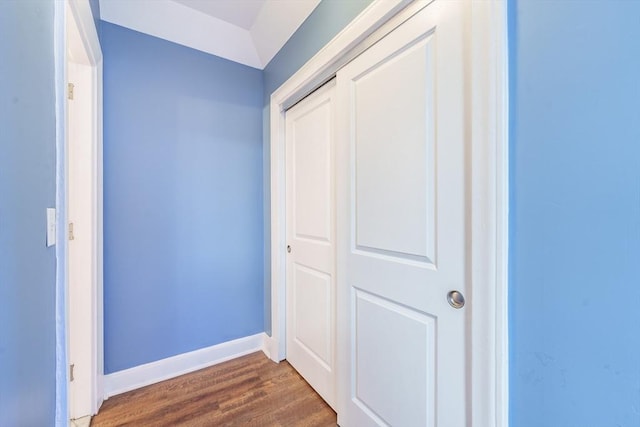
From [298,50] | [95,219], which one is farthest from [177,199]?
[298,50]

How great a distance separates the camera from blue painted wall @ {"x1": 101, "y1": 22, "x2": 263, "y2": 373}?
5.79ft

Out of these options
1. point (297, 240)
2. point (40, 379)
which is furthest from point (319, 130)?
point (40, 379)

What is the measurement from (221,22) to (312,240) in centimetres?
189

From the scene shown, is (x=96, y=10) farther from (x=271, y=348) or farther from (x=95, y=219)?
(x=271, y=348)

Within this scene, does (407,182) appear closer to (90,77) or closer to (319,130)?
(319,130)

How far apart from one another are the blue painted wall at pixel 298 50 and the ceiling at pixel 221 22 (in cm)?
8

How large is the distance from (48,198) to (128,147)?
1.14 meters

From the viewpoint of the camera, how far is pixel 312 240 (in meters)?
1.81

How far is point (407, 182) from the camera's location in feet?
3.52

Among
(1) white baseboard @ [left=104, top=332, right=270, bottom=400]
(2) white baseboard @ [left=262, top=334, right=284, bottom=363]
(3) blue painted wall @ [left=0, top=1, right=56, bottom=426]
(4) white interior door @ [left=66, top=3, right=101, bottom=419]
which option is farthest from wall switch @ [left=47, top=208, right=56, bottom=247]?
(2) white baseboard @ [left=262, top=334, right=284, bottom=363]
